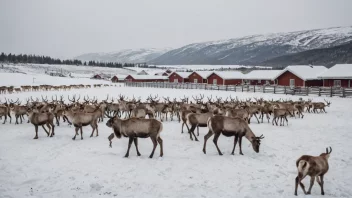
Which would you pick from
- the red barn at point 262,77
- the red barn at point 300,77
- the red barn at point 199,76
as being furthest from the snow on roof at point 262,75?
the red barn at point 199,76

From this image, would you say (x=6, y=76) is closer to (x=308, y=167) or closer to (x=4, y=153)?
(x=4, y=153)

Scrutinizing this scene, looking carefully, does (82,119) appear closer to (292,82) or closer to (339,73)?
(339,73)

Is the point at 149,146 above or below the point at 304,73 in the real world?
below

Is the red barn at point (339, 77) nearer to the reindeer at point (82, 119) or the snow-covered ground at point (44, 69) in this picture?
the reindeer at point (82, 119)

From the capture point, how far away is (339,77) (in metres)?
43.1

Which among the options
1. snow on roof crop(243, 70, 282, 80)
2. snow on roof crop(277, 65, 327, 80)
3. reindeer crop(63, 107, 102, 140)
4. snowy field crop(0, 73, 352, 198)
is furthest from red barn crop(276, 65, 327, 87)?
reindeer crop(63, 107, 102, 140)

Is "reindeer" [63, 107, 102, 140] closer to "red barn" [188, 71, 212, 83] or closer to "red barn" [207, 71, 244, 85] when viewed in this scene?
"red barn" [207, 71, 244, 85]

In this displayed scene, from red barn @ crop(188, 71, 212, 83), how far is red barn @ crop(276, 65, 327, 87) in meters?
21.6

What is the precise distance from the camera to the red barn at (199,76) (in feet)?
236

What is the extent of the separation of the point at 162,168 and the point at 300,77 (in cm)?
4405

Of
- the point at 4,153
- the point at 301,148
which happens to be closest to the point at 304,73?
the point at 301,148

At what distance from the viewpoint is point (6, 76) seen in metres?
78.6

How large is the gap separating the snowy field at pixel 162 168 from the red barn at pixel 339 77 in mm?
32763

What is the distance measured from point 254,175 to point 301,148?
13.4 feet
